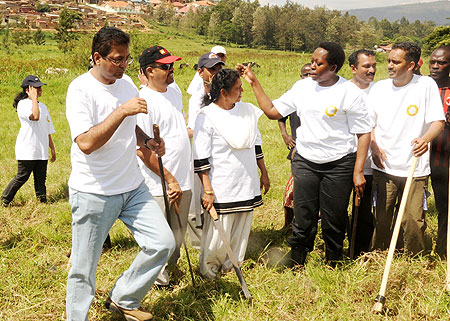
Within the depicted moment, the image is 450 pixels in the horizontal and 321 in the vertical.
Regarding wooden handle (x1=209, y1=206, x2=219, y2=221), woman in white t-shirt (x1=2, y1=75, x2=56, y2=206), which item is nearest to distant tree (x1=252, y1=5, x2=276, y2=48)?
woman in white t-shirt (x1=2, y1=75, x2=56, y2=206)

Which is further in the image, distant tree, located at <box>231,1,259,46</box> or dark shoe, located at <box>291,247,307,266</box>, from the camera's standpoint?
distant tree, located at <box>231,1,259,46</box>

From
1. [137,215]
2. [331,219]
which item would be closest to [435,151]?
[331,219]

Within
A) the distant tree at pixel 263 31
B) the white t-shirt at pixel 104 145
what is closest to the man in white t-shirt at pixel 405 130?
the white t-shirt at pixel 104 145

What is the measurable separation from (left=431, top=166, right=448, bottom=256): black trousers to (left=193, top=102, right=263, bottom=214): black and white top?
1898 millimetres

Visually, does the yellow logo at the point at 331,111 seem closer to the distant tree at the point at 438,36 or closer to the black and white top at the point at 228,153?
the black and white top at the point at 228,153

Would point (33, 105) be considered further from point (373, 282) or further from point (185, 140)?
point (373, 282)

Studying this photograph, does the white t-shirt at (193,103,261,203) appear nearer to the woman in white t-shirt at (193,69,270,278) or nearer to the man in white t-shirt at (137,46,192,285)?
the woman in white t-shirt at (193,69,270,278)

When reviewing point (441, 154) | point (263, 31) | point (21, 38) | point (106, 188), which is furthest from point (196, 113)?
point (263, 31)

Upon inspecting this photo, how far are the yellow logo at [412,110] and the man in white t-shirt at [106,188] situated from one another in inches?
93.5

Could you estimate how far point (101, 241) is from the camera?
305 cm

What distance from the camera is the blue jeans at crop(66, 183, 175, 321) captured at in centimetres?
297

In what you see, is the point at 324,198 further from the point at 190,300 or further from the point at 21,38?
the point at 21,38

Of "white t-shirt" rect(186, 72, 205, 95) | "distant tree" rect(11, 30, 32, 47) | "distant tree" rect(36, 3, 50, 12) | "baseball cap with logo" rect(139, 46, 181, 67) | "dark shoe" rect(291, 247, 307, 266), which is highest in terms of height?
"baseball cap with logo" rect(139, 46, 181, 67)

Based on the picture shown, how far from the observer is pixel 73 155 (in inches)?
117
